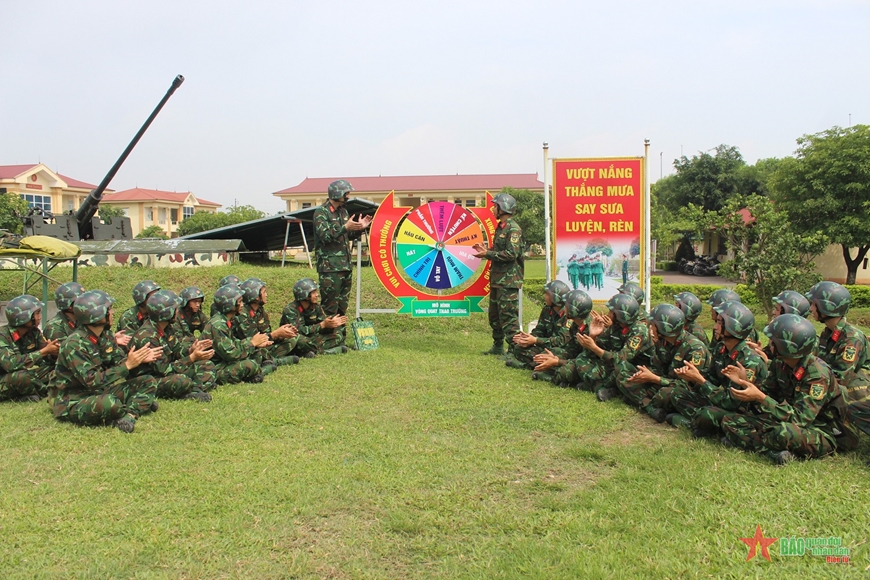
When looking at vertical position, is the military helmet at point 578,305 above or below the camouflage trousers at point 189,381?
above

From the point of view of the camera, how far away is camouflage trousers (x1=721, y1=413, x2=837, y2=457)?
538cm

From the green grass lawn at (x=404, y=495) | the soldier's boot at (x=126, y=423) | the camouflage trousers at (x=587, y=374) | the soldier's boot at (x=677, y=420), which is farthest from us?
the camouflage trousers at (x=587, y=374)

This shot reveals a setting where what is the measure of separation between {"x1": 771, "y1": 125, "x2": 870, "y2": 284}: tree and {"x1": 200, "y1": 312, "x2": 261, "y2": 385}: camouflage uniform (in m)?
28.7

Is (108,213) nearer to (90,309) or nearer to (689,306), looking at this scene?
(90,309)

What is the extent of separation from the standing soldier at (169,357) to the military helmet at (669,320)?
5.23 meters

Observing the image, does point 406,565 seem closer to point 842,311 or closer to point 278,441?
point 278,441

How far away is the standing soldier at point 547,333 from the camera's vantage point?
30.1 ft

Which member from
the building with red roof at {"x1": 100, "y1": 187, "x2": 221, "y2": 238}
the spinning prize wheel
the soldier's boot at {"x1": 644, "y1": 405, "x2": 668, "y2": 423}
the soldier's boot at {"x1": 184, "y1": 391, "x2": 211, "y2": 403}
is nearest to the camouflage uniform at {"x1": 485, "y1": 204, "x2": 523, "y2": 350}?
the spinning prize wheel

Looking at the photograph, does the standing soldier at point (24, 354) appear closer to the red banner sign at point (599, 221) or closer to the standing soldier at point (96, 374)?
the standing soldier at point (96, 374)

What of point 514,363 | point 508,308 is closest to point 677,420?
point 514,363

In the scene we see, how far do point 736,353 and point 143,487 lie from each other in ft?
17.7

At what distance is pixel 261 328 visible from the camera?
957cm

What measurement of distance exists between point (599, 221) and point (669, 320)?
4213mm

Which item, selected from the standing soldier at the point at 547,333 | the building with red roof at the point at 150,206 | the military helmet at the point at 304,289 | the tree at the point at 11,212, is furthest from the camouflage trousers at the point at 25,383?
the building with red roof at the point at 150,206
